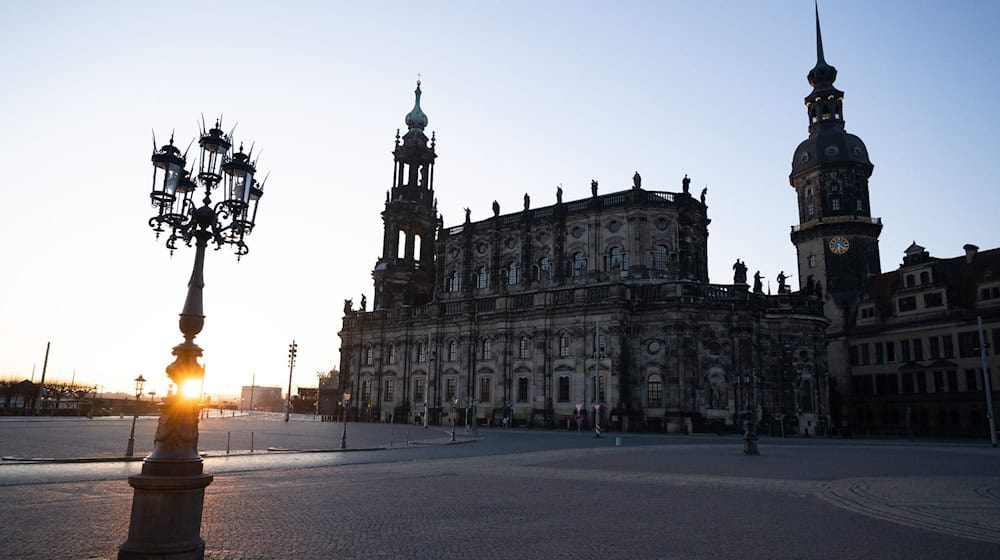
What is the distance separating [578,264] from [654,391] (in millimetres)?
16419

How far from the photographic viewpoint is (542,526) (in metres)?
11.0

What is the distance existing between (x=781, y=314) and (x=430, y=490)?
51367 mm

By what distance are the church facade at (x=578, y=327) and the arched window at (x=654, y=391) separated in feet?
0.40

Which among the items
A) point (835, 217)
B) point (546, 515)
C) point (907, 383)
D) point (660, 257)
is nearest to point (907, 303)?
point (907, 383)

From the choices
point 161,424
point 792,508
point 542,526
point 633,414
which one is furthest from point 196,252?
point 633,414

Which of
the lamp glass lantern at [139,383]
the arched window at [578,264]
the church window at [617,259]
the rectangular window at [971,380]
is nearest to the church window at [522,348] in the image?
the arched window at [578,264]

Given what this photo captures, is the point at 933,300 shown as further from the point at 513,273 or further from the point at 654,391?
the point at 513,273

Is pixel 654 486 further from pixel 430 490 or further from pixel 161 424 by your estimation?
pixel 161 424

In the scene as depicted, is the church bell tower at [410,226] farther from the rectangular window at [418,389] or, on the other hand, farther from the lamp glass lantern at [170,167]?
the lamp glass lantern at [170,167]

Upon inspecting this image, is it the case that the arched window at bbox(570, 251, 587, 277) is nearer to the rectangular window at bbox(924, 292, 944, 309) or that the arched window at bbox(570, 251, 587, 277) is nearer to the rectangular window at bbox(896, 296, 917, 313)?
the rectangular window at bbox(896, 296, 917, 313)

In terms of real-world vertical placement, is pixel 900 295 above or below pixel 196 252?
above

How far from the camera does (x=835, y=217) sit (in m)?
78.0

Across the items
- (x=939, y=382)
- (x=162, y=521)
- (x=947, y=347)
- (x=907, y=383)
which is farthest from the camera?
(x=907, y=383)

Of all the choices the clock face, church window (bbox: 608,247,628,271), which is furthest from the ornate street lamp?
the clock face
